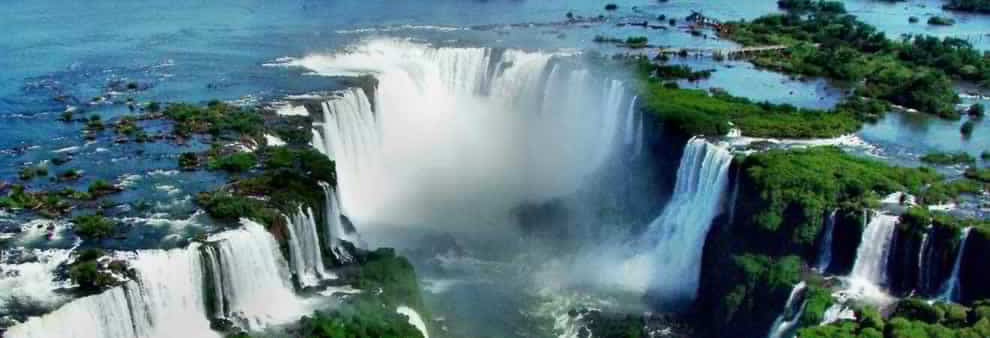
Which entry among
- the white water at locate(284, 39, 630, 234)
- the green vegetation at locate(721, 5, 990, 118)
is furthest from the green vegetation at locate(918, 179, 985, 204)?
the white water at locate(284, 39, 630, 234)

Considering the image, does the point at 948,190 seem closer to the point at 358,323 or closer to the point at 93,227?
the point at 358,323

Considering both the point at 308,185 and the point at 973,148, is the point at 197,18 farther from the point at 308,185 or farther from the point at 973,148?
the point at 973,148

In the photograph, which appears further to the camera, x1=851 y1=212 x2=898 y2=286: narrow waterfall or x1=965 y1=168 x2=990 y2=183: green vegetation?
x1=965 y1=168 x2=990 y2=183: green vegetation

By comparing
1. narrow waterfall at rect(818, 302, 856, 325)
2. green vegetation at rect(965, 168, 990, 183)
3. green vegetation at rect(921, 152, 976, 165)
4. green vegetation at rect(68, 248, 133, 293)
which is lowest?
narrow waterfall at rect(818, 302, 856, 325)

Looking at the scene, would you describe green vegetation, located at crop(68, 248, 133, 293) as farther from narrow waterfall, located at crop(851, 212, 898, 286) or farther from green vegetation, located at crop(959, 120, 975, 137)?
green vegetation, located at crop(959, 120, 975, 137)

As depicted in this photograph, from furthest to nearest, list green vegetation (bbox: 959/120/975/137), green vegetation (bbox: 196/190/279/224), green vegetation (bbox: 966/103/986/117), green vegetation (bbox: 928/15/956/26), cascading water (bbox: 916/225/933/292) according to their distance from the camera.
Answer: green vegetation (bbox: 928/15/956/26) → green vegetation (bbox: 966/103/986/117) → green vegetation (bbox: 959/120/975/137) → green vegetation (bbox: 196/190/279/224) → cascading water (bbox: 916/225/933/292)

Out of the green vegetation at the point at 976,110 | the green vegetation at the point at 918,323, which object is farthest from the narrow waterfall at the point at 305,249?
the green vegetation at the point at 976,110
